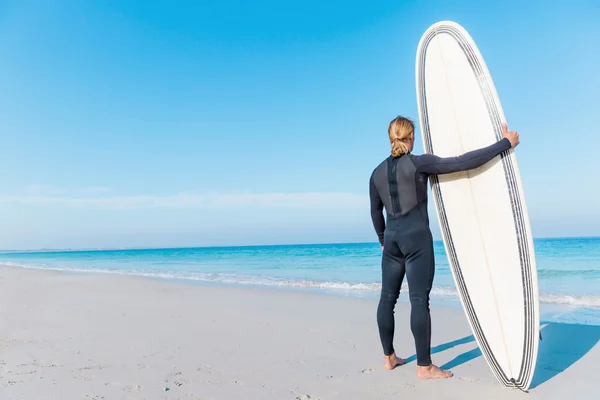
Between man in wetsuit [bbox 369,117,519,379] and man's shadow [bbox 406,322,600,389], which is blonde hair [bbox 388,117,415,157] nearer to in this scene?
man in wetsuit [bbox 369,117,519,379]

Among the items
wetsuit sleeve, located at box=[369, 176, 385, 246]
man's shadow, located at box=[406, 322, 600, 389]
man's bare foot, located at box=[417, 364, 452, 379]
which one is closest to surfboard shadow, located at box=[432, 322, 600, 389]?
man's shadow, located at box=[406, 322, 600, 389]

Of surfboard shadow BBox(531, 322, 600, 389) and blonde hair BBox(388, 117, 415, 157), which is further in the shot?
surfboard shadow BBox(531, 322, 600, 389)

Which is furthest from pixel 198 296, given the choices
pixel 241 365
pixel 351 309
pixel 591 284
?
pixel 591 284

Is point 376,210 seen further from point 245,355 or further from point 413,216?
→ point 245,355

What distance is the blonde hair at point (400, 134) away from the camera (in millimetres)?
2961

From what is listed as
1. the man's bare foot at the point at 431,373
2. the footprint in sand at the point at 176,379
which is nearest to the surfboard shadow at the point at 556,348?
the man's bare foot at the point at 431,373

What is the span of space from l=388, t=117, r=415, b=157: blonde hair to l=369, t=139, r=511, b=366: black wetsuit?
5 centimetres

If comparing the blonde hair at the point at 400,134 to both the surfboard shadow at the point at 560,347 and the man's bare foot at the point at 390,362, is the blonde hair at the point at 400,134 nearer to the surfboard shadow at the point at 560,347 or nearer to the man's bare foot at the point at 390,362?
the man's bare foot at the point at 390,362

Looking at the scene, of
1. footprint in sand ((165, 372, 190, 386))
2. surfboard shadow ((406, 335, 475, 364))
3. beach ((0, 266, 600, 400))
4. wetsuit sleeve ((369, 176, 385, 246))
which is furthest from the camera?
surfboard shadow ((406, 335, 475, 364))

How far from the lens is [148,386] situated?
9.43 ft

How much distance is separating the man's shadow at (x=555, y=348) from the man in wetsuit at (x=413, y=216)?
2.28 ft

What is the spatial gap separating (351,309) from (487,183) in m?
3.66

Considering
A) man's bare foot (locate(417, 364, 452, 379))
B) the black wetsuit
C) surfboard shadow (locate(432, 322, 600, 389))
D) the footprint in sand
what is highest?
the black wetsuit

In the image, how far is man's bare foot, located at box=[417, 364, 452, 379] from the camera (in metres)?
2.98
